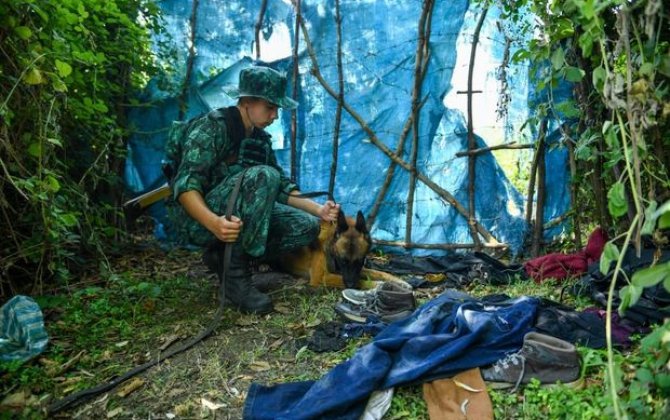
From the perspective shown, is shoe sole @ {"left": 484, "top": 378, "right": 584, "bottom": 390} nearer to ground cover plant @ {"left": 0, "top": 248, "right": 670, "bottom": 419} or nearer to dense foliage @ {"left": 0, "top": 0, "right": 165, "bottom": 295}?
ground cover plant @ {"left": 0, "top": 248, "right": 670, "bottom": 419}

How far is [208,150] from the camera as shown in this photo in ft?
11.7

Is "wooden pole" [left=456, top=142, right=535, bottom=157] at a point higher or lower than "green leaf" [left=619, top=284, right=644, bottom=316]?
higher

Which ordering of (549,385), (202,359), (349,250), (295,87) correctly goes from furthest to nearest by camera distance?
(295,87)
(349,250)
(202,359)
(549,385)

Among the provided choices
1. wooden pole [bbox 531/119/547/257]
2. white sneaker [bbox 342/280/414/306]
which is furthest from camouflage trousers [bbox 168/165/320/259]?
wooden pole [bbox 531/119/547/257]

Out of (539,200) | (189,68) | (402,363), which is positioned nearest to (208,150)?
(402,363)

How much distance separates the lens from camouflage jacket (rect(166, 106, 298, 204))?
11.4ft

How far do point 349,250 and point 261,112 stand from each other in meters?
1.46

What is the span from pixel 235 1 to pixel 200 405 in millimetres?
4653

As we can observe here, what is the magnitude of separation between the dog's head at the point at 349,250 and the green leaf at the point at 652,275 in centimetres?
300

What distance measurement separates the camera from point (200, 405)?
243 cm

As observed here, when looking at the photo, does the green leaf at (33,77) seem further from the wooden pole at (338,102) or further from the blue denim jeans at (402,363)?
the wooden pole at (338,102)

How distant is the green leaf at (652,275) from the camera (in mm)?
1346

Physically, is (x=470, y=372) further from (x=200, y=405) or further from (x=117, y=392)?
(x=117, y=392)

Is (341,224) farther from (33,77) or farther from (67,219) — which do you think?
(33,77)
